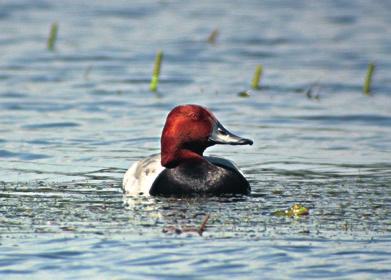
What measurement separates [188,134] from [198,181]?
1.73ft

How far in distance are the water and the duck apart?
20cm

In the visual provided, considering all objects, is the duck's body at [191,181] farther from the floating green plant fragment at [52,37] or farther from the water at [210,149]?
the floating green plant fragment at [52,37]

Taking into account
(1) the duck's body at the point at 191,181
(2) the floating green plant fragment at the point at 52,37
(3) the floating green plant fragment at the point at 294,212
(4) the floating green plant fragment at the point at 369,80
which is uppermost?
(2) the floating green plant fragment at the point at 52,37

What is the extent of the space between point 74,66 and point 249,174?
897 cm

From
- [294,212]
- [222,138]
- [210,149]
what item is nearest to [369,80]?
[210,149]

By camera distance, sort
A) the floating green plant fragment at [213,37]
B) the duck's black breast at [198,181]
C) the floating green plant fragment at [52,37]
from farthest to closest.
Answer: the floating green plant fragment at [213,37], the floating green plant fragment at [52,37], the duck's black breast at [198,181]

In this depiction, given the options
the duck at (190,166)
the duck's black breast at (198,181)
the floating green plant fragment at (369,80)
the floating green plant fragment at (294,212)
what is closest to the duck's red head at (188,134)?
the duck at (190,166)

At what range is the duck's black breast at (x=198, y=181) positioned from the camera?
1119cm

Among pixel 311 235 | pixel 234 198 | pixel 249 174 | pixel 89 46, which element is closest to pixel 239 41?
pixel 89 46

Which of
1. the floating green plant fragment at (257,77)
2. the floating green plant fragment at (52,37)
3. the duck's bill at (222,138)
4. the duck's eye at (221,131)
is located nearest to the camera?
the duck's bill at (222,138)

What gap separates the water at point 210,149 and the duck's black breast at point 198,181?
0.16 metres

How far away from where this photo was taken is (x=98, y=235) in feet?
30.9

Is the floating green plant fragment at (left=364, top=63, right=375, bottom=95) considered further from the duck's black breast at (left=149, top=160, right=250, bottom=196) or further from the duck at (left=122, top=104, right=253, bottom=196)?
the duck's black breast at (left=149, top=160, right=250, bottom=196)

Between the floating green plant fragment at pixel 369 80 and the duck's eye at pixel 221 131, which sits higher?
the floating green plant fragment at pixel 369 80
